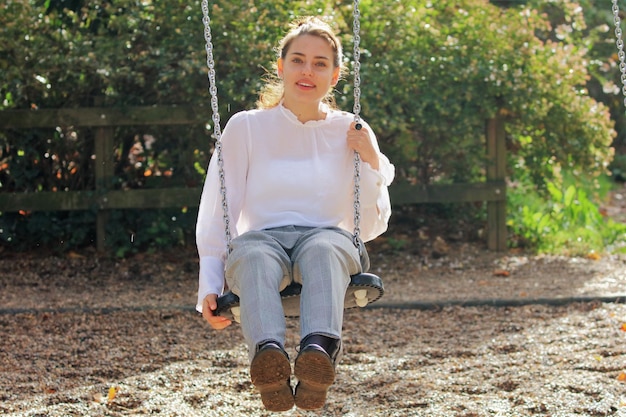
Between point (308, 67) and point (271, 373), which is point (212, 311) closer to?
point (271, 373)

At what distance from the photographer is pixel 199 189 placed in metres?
6.38

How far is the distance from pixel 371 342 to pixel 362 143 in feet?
5.65

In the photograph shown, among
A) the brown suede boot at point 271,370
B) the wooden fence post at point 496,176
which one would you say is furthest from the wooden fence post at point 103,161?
A: the brown suede boot at point 271,370

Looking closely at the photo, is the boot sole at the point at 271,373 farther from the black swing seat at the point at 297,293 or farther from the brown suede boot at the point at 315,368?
the black swing seat at the point at 297,293

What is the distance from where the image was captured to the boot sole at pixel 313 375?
2.71 metres

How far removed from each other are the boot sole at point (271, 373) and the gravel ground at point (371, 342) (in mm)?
1007

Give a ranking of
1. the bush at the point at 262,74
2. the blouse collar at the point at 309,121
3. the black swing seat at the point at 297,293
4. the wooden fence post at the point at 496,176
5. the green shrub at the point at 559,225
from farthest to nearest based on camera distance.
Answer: the green shrub at the point at 559,225 → the wooden fence post at the point at 496,176 → the bush at the point at 262,74 → the blouse collar at the point at 309,121 → the black swing seat at the point at 297,293

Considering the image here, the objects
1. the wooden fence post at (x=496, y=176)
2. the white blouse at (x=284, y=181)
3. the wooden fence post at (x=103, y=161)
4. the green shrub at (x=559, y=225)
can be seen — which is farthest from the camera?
the green shrub at (x=559, y=225)

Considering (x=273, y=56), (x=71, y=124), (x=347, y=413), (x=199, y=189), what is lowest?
(x=347, y=413)

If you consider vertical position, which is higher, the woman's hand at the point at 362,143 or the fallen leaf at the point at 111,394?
the woman's hand at the point at 362,143

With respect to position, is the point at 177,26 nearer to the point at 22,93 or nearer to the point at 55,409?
the point at 22,93

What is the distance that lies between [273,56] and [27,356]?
2471 mm

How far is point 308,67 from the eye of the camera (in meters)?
3.29

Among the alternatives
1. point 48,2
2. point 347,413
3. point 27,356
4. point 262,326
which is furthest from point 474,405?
point 48,2
